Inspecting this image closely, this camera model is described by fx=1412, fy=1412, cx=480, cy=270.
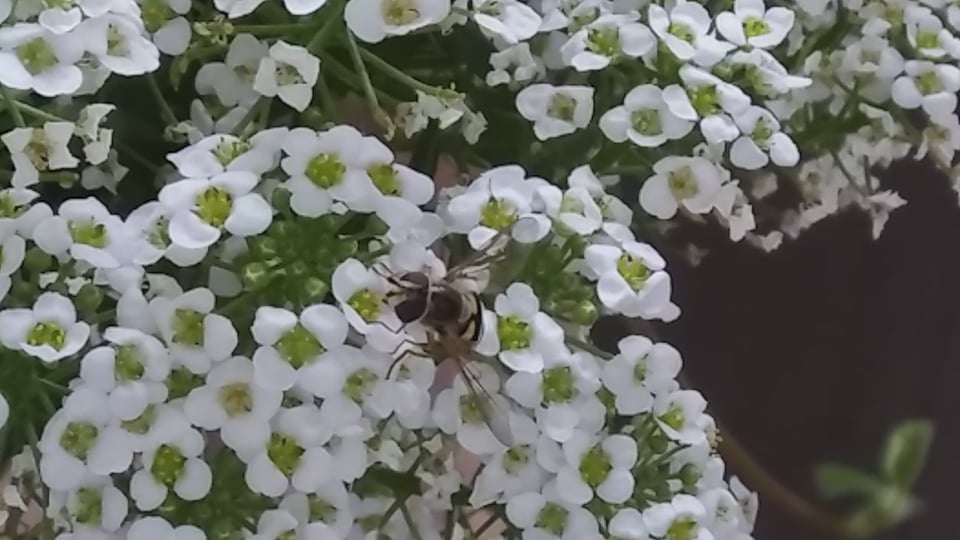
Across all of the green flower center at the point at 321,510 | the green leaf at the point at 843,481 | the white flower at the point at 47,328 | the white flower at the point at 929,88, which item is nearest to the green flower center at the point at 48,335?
the white flower at the point at 47,328

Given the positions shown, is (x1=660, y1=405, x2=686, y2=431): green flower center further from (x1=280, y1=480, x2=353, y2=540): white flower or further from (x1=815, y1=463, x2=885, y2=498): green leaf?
(x1=815, y1=463, x2=885, y2=498): green leaf

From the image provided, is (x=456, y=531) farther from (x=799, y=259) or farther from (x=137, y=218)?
(x=799, y=259)

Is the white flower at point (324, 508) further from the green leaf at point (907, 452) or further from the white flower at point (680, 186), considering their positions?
the green leaf at point (907, 452)

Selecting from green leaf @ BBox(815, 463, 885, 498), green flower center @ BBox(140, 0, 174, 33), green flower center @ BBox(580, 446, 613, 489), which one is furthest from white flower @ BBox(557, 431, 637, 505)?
green leaf @ BBox(815, 463, 885, 498)

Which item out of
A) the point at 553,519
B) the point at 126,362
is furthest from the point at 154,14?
the point at 553,519

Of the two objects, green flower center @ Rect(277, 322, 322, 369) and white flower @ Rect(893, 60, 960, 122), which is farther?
white flower @ Rect(893, 60, 960, 122)

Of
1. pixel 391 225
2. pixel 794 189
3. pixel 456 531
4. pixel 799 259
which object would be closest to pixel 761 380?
pixel 799 259
